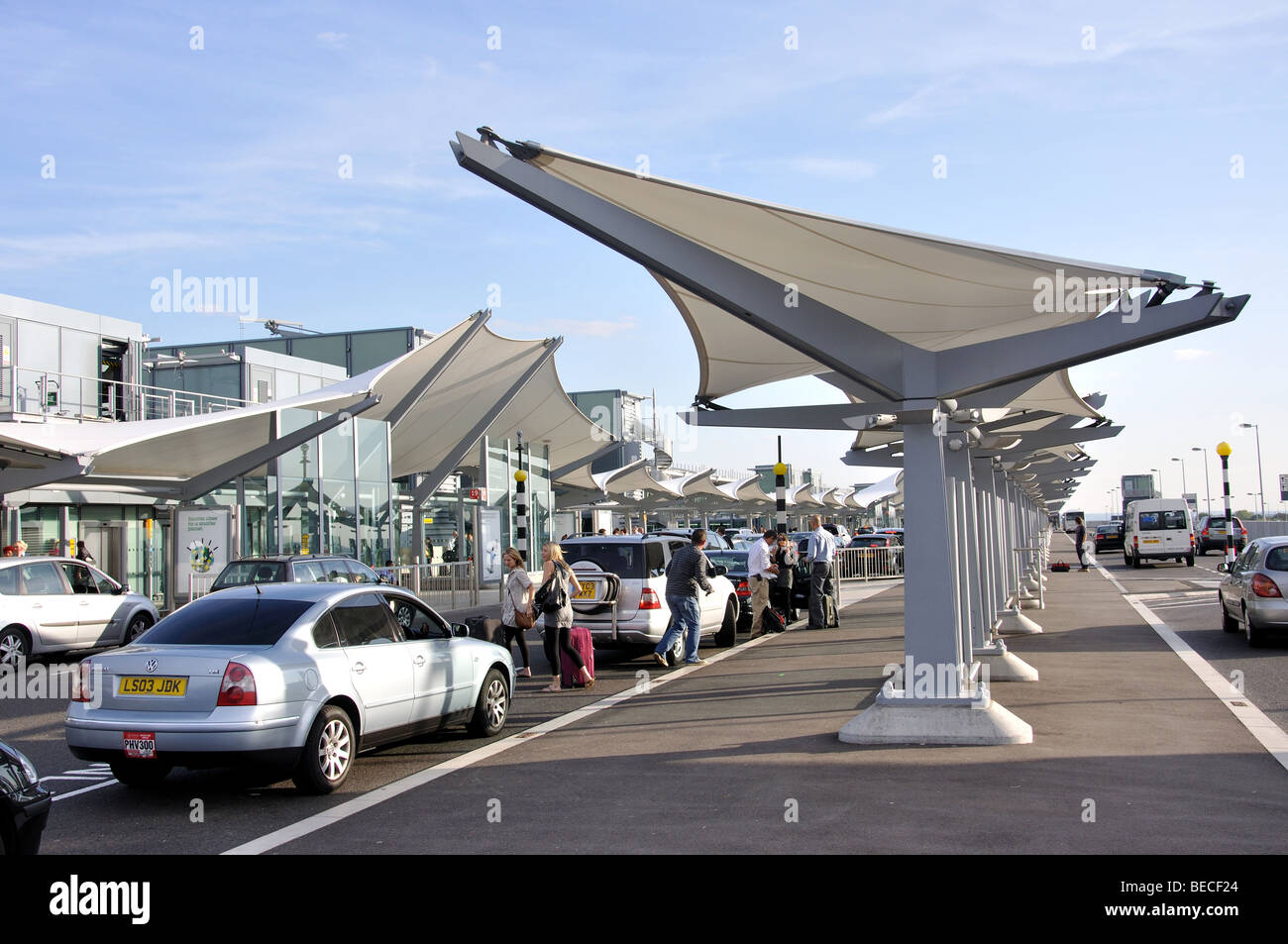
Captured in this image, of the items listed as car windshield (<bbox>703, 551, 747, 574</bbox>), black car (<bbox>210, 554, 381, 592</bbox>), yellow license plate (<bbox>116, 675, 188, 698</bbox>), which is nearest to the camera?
yellow license plate (<bbox>116, 675, 188, 698</bbox>)

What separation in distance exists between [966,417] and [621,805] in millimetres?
4371

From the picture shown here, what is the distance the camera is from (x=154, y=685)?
24.8ft

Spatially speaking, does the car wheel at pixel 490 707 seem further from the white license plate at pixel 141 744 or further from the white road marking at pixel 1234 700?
the white road marking at pixel 1234 700

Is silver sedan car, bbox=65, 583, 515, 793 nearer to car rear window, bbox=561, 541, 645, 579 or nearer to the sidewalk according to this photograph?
Answer: the sidewalk

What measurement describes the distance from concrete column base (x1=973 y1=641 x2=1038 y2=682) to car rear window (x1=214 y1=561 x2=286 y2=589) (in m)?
11.4

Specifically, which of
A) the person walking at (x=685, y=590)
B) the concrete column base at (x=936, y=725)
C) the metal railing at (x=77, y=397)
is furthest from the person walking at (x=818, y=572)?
the metal railing at (x=77, y=397)

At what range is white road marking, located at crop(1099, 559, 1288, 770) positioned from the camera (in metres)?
8.73

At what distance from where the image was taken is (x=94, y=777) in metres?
8.79

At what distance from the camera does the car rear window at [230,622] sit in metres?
7.96

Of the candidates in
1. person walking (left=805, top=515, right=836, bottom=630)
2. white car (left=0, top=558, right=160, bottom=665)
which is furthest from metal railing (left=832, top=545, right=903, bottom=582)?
white car (left=0, top=558, right=160, bottom=665)

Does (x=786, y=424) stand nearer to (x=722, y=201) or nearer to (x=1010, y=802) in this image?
(x=722, y=201)

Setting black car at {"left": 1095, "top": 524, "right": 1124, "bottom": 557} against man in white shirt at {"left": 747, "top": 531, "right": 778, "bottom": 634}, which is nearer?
man in white shirt at {"left": 747, "top": 531, "right": 778, "bottom": 634}

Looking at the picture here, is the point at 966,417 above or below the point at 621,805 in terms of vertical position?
above
